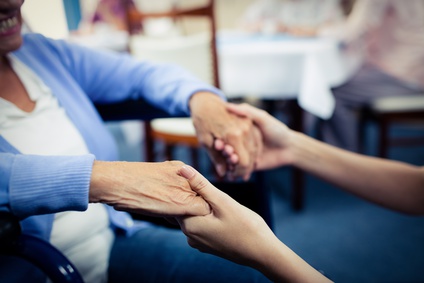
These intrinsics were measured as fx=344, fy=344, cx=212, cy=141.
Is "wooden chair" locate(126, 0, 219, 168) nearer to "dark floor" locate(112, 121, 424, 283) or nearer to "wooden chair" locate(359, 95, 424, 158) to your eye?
"dark floor" locate(112, 121, 424, 283)

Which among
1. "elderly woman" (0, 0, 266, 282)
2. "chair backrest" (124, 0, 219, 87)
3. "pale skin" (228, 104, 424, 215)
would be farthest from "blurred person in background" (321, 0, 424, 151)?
"elderly woman" (0, 0, 266, 282)

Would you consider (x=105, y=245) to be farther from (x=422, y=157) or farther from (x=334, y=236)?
(x=422, y=157)

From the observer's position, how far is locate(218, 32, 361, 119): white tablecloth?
1529 mm

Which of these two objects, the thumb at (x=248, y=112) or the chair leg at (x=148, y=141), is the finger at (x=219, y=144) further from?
the chair leg at (x=148, y=141)

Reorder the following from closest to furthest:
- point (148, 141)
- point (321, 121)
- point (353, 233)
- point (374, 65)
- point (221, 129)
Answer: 1. point (221, 129)
2. point (353, 233)
3. point (148, 141)
4. point (321, 121)
5. point (374, 65)

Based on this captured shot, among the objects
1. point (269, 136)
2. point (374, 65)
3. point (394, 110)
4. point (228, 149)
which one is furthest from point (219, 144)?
point (374, 65)

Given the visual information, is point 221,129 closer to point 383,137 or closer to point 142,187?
point 142,187

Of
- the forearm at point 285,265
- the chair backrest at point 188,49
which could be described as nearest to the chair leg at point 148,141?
the chair backrest at point 188,49

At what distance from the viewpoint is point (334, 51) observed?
164 cm

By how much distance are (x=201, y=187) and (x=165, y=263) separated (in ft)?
0.91

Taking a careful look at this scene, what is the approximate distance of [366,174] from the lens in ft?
2.63

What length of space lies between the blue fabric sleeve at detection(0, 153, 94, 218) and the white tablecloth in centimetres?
124

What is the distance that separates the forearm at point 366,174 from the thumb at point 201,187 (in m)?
0.43

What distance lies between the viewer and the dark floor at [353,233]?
4.25ft
